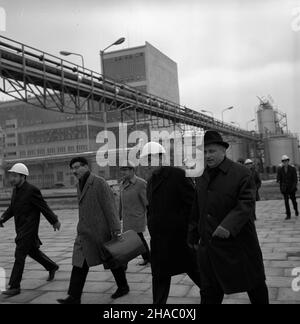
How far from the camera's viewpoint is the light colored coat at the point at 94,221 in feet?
14.8

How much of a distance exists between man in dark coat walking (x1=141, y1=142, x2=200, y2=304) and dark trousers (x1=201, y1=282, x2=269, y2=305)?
2.05 ft

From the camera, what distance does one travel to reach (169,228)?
3.86m

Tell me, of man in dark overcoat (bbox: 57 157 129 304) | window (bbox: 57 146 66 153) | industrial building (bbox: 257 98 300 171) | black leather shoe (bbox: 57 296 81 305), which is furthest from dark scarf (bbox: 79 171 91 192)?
industrial building (bbox: 257 98 300 171)

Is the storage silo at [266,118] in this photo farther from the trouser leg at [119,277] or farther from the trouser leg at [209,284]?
the trouser leg at [209,284]

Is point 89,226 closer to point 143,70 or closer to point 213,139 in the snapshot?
point 213,139

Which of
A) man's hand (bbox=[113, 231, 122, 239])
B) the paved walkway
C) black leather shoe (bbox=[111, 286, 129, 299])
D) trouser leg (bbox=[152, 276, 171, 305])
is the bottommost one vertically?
the paved walkway

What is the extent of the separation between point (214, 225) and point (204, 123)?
4216 cm

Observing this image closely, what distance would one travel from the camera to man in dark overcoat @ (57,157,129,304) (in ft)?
14.7

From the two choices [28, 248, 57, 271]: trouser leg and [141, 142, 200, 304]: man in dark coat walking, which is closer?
[141, 142, 200, 304]: man in dark coat walking

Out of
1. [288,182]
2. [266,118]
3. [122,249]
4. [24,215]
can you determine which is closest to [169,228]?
[122,249]

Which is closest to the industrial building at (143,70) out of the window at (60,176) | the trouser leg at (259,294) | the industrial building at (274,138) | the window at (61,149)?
the trouser leg at (259,294)

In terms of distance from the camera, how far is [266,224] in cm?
1023

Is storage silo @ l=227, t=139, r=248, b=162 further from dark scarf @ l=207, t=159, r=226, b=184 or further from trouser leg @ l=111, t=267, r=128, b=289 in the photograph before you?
dark scarf @ l=207, t=159, r=226, b=184

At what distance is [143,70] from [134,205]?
1448cm
